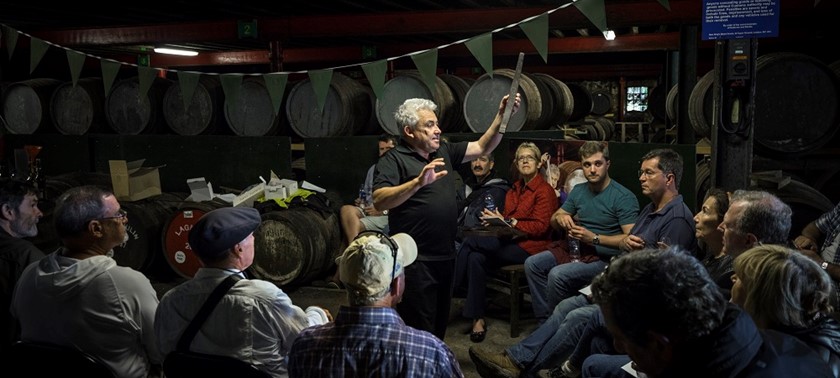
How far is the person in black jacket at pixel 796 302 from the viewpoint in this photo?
1.92 metres

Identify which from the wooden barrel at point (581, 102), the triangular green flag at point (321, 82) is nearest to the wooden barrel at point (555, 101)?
the triangular green flag at point (321, 82)

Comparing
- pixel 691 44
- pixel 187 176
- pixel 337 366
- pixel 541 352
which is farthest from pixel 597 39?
pixel 337 366

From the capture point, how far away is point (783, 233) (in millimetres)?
2840

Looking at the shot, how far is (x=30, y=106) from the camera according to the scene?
8547 mm

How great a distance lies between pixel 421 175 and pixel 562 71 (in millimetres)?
14037

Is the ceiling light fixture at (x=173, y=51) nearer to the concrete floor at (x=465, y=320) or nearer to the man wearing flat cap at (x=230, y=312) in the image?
the concrete floor at (x=465, y=320)

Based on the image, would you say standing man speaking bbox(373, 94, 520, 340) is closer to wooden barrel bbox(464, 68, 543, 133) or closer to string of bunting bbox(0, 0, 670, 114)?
string of bunting bbox(0, 0, 670, 114)

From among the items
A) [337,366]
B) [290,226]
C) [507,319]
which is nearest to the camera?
[337,366]

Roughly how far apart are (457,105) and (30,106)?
527 cm

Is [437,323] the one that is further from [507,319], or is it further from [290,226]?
[290,226]

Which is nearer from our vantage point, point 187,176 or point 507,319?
point 507,319

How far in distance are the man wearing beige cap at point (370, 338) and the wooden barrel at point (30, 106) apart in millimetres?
7782

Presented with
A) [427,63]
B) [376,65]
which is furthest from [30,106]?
[427,63]

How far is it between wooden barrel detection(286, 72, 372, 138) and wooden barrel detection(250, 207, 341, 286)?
138cm
